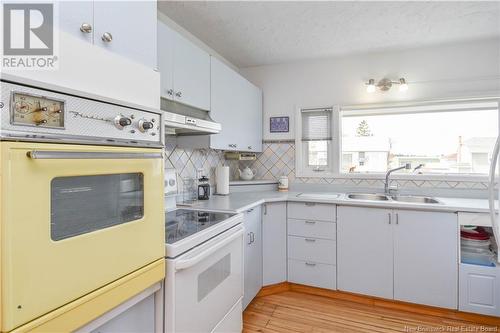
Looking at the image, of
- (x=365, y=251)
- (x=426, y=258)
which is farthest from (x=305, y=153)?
(x=426, y=258)

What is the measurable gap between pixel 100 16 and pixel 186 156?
4.72 feet

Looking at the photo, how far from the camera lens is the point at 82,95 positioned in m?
0.75

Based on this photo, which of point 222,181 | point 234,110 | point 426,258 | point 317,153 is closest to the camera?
point 426,258

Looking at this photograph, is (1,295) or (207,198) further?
(207,198)

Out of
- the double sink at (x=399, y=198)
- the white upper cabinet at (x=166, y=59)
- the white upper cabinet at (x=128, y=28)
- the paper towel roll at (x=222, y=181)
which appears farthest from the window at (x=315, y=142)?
the white upper cabinet at (x=128, y=28)

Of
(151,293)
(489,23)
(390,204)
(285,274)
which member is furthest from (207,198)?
(489,23)

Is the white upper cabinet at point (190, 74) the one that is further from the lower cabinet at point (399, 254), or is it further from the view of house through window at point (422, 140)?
the view of house through window at point (422, 140)

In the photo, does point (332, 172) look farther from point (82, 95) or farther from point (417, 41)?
point (82, 95)

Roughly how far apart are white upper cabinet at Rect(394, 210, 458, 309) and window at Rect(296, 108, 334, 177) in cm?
103

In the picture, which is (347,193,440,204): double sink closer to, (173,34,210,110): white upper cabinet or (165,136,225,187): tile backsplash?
(165,136,225,187): tile backsplash

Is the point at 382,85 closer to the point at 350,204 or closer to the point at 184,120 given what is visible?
the point at 350,204

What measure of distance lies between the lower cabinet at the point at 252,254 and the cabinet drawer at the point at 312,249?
33 centimetres

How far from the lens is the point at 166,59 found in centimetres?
162

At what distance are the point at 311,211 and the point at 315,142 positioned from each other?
99 cm
